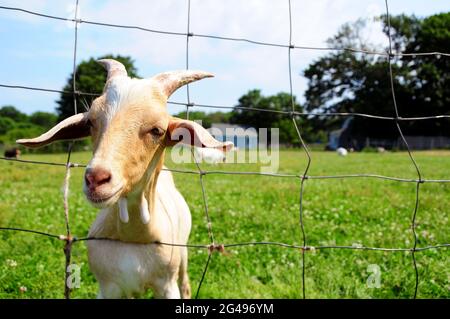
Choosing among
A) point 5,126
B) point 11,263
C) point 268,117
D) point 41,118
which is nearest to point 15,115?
point 41,118

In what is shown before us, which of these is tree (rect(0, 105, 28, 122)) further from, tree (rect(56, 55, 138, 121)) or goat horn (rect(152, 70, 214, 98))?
goat horn (rect(152, 70, 214, 98))

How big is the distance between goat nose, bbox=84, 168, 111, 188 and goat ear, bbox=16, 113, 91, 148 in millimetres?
422

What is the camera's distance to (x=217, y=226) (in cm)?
557

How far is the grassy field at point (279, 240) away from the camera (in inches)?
151

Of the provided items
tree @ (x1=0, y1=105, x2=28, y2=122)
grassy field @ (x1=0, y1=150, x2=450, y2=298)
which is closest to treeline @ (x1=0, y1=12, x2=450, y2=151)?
tree @ (x1=0, y1=105, x2=28, y2=122)

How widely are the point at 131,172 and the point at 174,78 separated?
1.90 ft

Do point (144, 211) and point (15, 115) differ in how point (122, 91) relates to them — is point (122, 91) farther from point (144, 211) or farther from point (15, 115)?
point (15, 115)

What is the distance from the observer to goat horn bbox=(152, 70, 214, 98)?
93.6 inches

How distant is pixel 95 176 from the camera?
1905 millimetres

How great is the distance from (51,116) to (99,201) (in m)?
79.6

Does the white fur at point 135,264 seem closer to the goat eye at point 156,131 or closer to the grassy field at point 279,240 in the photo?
the grassy field at point 279,240

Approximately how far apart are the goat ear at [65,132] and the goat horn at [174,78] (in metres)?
0.41

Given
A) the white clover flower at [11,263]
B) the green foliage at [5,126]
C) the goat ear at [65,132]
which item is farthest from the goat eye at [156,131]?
the green foliage at [5,126]
